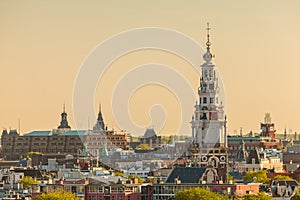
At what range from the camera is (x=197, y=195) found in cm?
11706

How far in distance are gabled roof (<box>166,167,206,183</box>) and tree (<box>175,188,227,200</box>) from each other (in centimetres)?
594

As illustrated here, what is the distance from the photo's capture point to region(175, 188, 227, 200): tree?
383 ft

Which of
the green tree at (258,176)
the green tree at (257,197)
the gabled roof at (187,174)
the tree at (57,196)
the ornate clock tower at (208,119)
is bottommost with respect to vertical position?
the tree at (57,196)

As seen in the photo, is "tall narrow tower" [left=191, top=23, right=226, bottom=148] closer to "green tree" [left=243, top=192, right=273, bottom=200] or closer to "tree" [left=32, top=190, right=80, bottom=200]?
"green tree" [left=243, top=192, right=273, bottom=200]

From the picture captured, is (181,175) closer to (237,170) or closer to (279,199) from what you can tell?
(279,199)

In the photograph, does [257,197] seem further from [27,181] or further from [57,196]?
[27,181]

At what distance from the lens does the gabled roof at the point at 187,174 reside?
126062 millimetres

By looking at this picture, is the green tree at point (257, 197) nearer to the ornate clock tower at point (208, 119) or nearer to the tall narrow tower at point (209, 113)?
the ornate clock tower at point (208, 119)

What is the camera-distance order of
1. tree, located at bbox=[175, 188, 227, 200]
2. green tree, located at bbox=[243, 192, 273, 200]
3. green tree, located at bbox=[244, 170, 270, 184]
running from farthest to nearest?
green tree, located at bbox=[244, 170, 270, 184]
green tree, located at bbox=[243, 192, 273, 200]
tree, located at bbox=[175, 188, 227, 200]

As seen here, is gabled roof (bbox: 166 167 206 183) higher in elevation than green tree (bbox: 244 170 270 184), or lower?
lower

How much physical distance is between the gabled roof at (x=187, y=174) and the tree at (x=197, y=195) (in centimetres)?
594

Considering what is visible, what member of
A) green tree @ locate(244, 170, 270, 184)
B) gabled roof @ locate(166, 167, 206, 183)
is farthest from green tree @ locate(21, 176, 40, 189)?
gabled roof @ locate(166, 167, 206, 183)

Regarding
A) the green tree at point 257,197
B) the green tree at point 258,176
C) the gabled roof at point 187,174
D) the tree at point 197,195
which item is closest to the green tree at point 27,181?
the green tree at point 258,176

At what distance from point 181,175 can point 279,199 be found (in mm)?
9249
